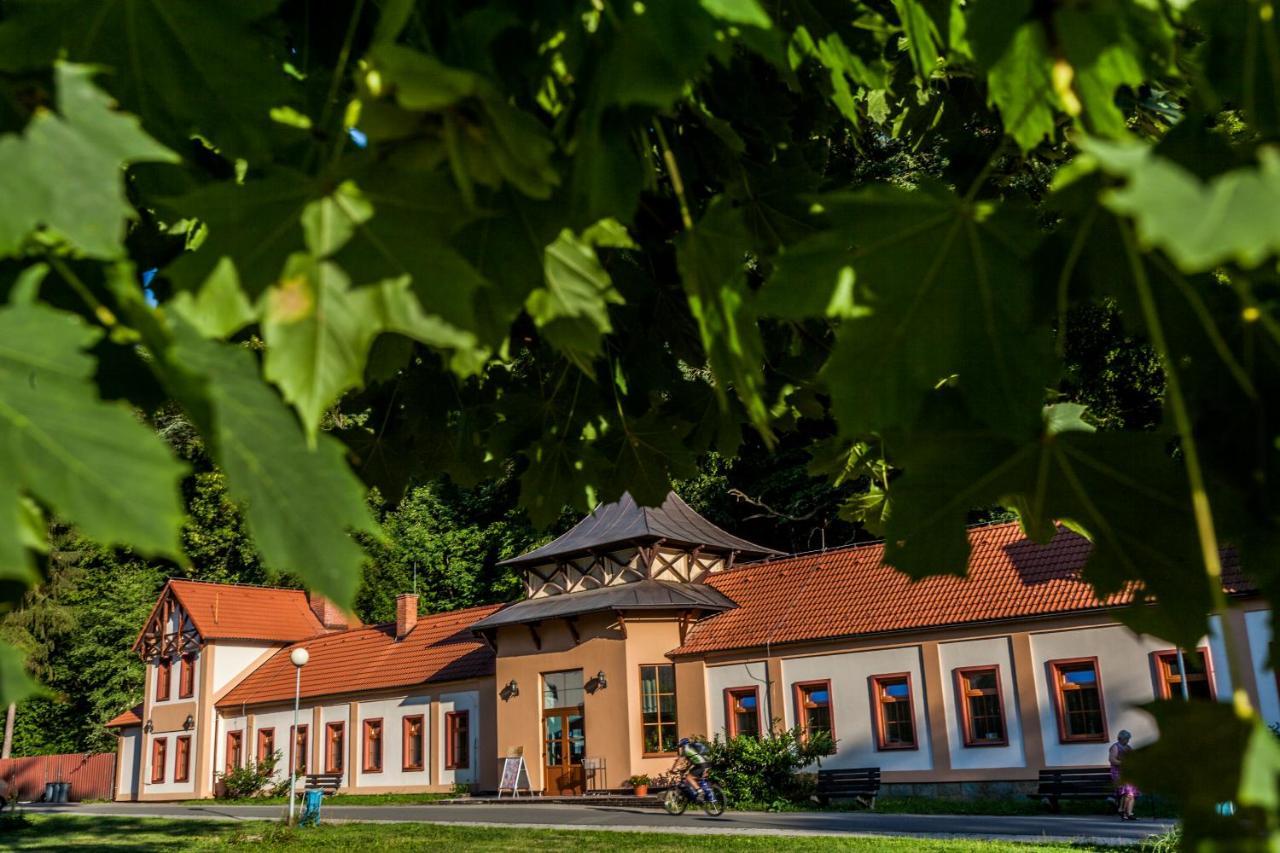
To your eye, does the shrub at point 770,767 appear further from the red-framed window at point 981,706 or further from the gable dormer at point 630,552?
the gable dormer at point 630,552

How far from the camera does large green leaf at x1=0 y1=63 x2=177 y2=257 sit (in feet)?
2.79

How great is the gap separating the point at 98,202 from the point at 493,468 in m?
2.45

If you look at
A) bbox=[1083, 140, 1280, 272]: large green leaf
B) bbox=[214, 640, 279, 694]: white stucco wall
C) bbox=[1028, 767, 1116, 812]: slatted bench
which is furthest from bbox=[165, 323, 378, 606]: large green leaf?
bbox=[214, 640, 279, 694]: white stucco wall

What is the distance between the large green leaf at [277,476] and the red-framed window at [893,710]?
2202cm

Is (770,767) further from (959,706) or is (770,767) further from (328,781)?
(328,781)

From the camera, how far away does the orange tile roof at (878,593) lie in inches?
813

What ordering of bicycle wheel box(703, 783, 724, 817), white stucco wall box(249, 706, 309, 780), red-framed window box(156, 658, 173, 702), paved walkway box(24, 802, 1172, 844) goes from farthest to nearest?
red-framed window box(156, 658, 173, 702), white stucco wall box(249, 706, 309, 780), bicycle wheel box(703, 783, 724, 817), paved walkway box(24, 802, 1172, 844)

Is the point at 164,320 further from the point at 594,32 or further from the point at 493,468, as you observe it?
the point at 493,468

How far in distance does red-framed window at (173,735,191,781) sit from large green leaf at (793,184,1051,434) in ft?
133

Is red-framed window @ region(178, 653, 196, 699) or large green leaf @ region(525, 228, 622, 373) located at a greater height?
red-framed window @ region(178, 653, 196, 699)

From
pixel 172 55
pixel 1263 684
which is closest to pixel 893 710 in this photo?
pixel 1263 684

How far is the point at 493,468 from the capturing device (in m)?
3.31

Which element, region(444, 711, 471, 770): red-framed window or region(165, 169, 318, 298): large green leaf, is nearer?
region(165, 169, 318, 298): large green leaf

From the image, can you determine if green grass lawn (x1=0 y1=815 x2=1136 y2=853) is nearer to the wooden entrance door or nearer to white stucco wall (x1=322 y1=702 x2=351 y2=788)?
the wooden entrance door
